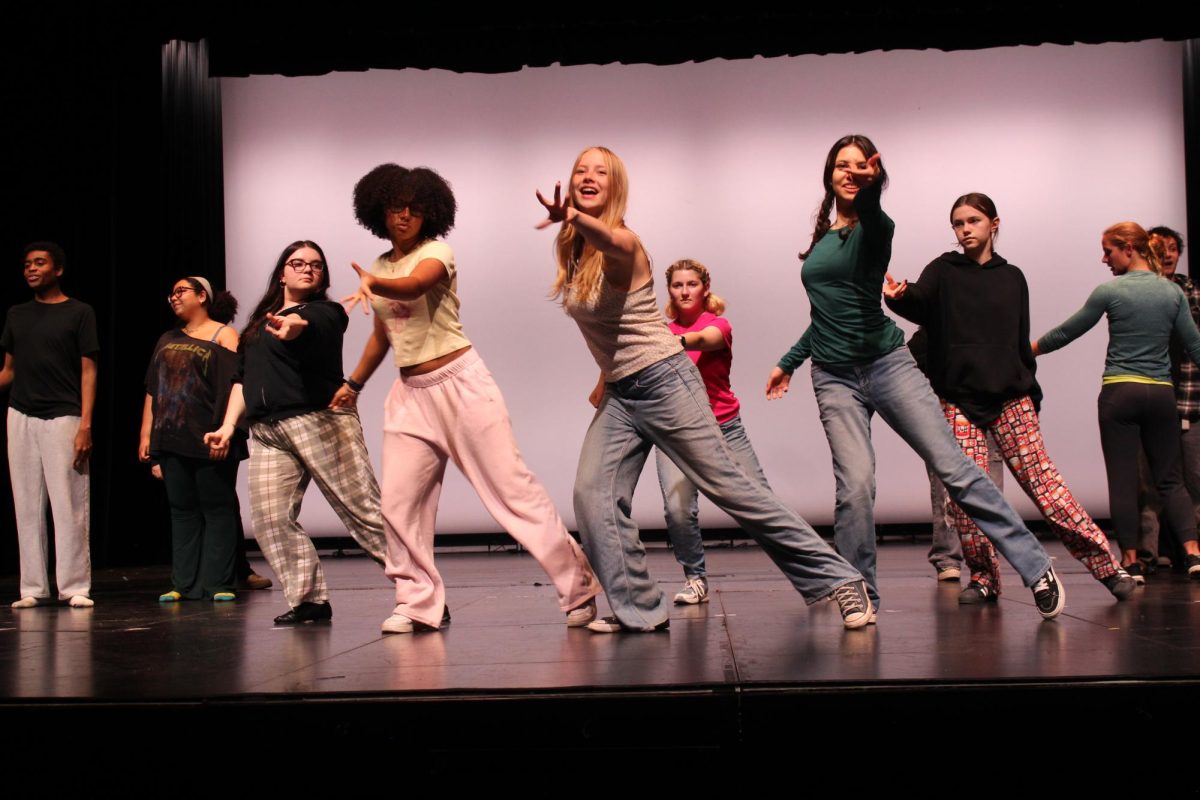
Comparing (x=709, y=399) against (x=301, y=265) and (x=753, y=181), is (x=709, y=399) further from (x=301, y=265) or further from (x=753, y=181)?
(x=753, y=181)

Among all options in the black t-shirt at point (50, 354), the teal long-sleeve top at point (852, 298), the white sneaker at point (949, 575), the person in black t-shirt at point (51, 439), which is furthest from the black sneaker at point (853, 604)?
the black t-shirt at point (50, 354)

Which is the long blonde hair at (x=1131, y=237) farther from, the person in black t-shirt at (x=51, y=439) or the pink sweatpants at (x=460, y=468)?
the person in black t-shirt at (x=51, y=439)

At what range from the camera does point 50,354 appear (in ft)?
17.2

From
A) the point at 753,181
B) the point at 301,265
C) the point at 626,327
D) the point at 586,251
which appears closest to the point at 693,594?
the point at 626,327

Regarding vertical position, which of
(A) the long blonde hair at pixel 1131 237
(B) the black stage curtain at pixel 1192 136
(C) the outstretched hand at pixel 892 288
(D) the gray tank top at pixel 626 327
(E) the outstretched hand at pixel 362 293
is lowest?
(D) the gray tank top at pixel 626 327

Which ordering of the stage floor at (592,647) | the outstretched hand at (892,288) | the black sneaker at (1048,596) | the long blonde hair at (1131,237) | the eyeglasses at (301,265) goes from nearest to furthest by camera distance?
the stage floor at (592,647) < the black sneaker at (1048,596) < the outstretched hand at (892,288) < the eyeglasses at (301,265) < the long blonde hair at (1131,237)

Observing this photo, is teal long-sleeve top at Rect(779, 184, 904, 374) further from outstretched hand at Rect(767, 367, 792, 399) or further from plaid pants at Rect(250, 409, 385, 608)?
plaid pants at Rect(250, 409, 385, 608)

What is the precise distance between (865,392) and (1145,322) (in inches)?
80.4

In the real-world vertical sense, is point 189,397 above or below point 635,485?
above

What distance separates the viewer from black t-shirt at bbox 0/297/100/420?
Answer: 524cm

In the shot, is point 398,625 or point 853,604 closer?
point 853,604

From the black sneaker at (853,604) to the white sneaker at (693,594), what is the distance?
1.07 metres

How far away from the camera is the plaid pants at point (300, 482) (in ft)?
13.6

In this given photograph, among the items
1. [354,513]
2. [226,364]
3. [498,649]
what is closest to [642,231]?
[226,364]
